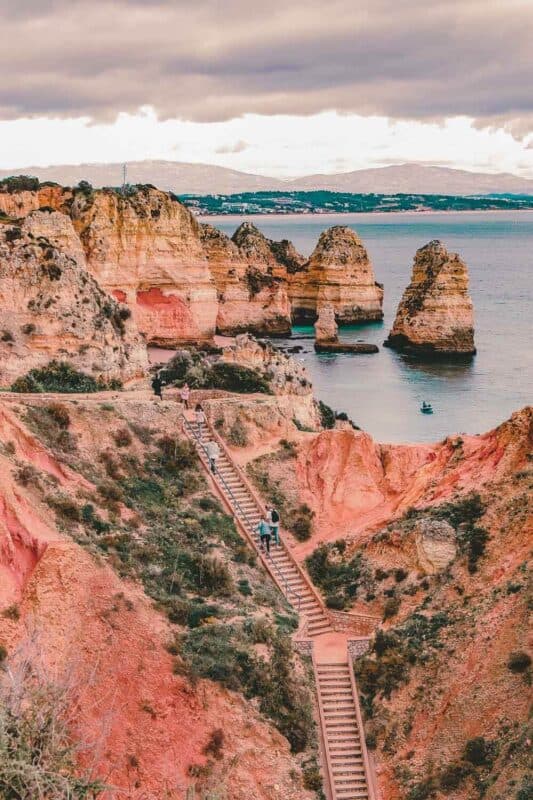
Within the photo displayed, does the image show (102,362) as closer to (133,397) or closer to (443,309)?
(133,397)

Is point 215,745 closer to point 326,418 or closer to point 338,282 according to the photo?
point 326,418

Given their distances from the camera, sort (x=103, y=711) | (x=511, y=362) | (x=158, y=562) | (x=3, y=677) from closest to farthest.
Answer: (x=3, y=677), (x=103, y=711), (x=158, y=562), (x=511, y=362)

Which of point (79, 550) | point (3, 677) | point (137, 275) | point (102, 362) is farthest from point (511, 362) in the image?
point (3, 677)

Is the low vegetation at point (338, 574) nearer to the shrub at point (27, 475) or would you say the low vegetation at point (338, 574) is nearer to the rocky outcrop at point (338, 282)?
the shrub at point (27, 475)

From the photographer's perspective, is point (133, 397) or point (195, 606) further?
point (133, 397)

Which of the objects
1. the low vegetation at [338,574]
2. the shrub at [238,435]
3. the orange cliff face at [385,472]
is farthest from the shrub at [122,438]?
the low vegetation at [338,574]

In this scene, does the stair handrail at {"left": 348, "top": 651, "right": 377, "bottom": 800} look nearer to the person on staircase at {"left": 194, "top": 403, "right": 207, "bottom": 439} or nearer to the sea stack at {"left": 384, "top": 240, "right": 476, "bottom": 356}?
the person on staircase at {"left": 194, "top": 403, "right": 207, "bottom": 439}

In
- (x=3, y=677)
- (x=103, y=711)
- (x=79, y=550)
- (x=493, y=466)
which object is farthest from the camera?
(x=493, y=466)

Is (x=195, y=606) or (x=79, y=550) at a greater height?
(x=79, y=550)
